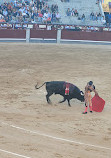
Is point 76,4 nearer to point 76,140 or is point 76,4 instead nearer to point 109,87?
point 109,87

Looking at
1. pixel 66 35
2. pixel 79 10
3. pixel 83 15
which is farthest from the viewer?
pixel 79 10

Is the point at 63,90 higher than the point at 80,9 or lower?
lower

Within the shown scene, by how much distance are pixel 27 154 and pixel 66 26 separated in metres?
24.0

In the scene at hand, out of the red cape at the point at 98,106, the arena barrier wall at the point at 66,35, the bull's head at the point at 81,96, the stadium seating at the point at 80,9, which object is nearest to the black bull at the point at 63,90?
the bull's head at the point at 81,96

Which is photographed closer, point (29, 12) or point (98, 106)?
point (98, 106)

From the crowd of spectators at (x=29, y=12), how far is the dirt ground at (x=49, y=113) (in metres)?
8.22

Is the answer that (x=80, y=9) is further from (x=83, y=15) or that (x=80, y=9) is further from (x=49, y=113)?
(x=49, y=113)

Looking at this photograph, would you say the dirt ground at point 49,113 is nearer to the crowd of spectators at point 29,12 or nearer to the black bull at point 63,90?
the black bull at point 63,90

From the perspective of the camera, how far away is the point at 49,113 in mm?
12195

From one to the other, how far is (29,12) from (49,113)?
2121cm

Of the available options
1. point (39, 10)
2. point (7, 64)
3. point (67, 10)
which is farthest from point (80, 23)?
point (7, 64)

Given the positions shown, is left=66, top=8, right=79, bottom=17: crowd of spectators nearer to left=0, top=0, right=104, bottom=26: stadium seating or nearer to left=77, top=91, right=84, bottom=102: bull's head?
left=0, top=0, right=104, bottom=26: stadium seating

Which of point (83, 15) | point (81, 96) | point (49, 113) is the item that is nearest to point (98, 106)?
point (81, 96)

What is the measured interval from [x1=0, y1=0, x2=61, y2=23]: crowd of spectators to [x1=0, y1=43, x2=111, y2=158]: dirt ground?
27.0 feet
